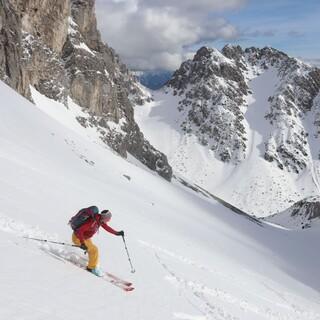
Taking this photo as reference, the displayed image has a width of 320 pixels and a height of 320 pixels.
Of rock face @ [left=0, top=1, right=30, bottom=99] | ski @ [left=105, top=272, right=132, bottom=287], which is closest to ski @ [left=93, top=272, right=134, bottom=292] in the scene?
ski @ [left=105, top=272, right=132, bottom=287]

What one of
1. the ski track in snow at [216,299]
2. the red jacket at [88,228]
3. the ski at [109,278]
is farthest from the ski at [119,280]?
the ski track in snow at [216,299]

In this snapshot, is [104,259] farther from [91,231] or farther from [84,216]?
[84,216]

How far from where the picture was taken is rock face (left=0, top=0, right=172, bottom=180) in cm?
6881

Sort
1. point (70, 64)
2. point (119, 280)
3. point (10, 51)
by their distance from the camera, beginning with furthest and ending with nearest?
point (70, 64), point (10, 51), point (119, 280)

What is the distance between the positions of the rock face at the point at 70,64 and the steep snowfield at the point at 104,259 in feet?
90.1

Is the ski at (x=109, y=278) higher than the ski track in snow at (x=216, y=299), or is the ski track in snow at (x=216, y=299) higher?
the ski track in snow at (x=216, y=299)

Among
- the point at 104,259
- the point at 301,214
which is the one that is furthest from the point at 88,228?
the point at 301,214

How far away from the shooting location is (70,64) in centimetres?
10144

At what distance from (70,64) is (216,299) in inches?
3545

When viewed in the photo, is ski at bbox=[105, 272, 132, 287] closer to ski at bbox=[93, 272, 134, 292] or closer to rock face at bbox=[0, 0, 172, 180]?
ski at bbox=[93, 272, 134, 292]

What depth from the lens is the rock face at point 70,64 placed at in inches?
2709

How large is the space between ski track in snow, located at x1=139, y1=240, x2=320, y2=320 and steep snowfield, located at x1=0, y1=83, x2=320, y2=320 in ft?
0.19

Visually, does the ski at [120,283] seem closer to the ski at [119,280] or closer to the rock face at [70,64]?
the ski at [119,280]

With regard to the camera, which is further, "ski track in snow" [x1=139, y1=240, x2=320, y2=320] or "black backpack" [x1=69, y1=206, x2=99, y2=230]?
"ski track in snow" [x1=139, y1=240, x2=320, y2=320]
